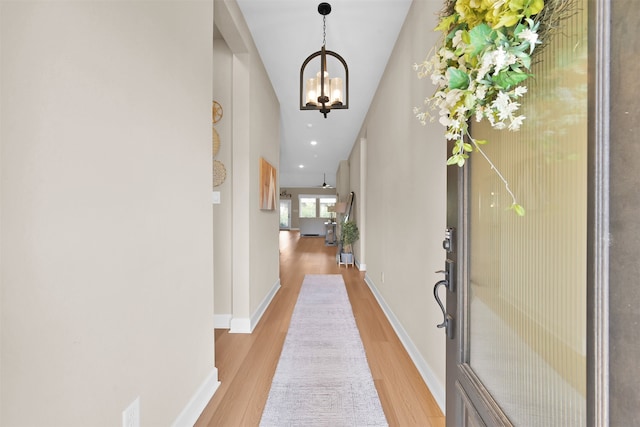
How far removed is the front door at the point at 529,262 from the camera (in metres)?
0.53

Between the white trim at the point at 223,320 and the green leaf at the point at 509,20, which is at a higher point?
the green leaf at the point at 509,20

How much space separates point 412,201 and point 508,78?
1.64 meters

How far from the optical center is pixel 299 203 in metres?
14.5

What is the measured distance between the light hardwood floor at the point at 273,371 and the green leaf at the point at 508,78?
1686 mm

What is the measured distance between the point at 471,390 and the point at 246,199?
223cm

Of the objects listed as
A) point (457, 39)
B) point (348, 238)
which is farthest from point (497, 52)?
point (348, 238)

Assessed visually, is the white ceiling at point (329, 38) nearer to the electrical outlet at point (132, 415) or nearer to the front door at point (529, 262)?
the front door at point (529, 262)

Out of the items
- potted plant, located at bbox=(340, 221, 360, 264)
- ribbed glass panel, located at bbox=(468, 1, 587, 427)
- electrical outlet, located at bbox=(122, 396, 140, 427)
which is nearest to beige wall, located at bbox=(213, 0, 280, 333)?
electrical outlet, located at bbox=(122, 396, 140, 427)

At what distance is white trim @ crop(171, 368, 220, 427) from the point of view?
1396mm

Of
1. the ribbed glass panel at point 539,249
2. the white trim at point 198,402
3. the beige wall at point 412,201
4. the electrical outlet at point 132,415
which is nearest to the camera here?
the ribbed glass panel at point 539,249

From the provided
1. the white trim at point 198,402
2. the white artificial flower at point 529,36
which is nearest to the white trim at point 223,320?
the white trim at point 198,402

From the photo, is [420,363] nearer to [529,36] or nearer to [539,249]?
[539,249]

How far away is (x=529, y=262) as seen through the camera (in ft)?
2.19

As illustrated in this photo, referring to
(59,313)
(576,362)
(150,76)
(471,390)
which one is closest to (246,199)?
(150,76)
